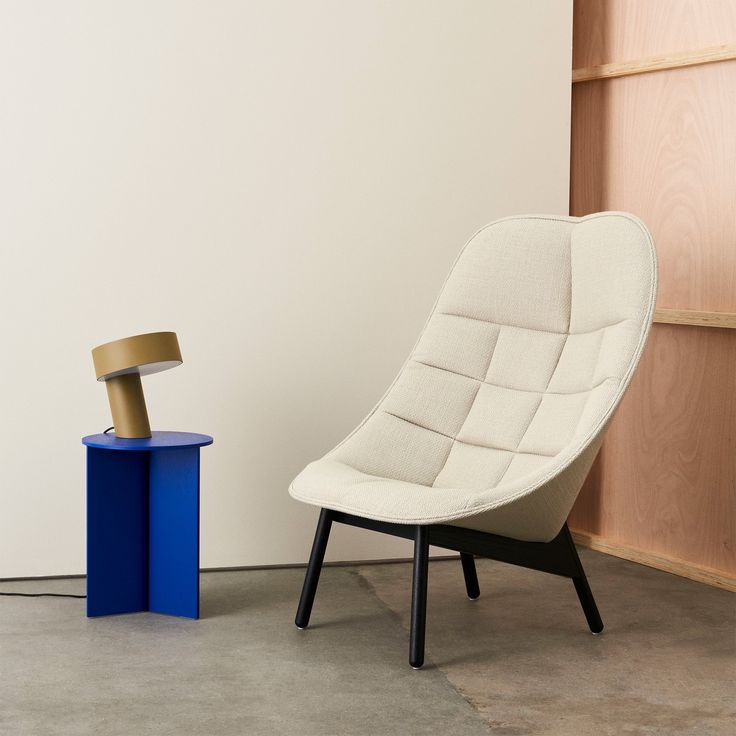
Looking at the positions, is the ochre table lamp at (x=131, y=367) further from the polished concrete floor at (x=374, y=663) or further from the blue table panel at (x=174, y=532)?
the polished concrete floor at (x=374, y=663)

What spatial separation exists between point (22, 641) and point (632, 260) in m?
1.75

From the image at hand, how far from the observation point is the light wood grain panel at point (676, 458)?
308 cm

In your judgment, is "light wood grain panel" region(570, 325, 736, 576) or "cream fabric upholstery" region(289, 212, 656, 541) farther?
"light wood grain panel" region(570, 325, 736, 576)

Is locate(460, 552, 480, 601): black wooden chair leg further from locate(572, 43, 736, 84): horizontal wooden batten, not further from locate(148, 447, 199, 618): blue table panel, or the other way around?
locate(572, 43, 736, 84): horizontal wooden batten

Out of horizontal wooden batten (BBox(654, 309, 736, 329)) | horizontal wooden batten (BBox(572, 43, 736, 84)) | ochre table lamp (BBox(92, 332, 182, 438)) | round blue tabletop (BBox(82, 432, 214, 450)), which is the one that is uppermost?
horizontal wooden batten (BBox(572, 43, 736, 84))

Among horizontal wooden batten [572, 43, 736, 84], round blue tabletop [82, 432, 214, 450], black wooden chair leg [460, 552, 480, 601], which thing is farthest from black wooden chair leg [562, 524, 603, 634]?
horizontal wooden batten [572, 43, 736, 84]

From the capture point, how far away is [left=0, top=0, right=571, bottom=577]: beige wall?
299 centimetres

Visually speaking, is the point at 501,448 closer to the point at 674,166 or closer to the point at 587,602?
the point at 587,602

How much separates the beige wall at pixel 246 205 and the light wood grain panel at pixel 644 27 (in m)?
0.20

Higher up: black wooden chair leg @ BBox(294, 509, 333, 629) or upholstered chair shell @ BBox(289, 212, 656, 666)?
upholstered chair shell @ BBox(289, 212, 656, 666)

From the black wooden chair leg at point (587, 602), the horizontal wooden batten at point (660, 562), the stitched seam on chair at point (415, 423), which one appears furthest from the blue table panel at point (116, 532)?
the horizontal wooden batten at point (660, 562)

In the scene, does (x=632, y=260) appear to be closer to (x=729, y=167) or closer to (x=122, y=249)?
Answer: (x=729, y=167)

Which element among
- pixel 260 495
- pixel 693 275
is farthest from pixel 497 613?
pixel 693 275

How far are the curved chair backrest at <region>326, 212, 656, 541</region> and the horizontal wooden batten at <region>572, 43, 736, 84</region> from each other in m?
0.75
